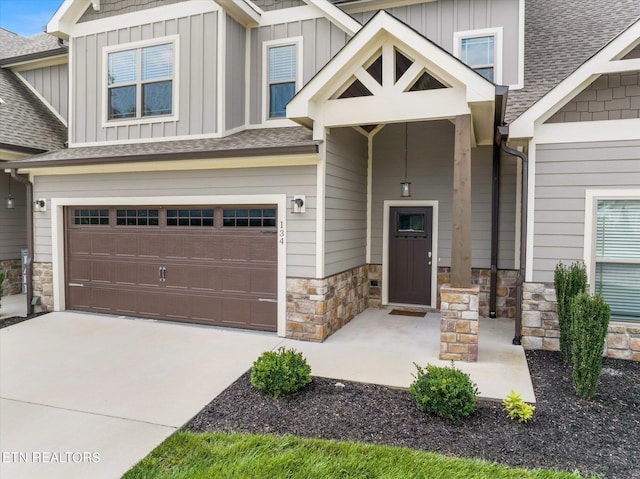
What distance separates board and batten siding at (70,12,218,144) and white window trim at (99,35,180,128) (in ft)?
0.08

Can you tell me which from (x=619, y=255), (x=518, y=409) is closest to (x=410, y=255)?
(x=619, y=255)

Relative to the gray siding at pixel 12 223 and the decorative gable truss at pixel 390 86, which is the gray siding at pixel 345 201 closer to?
the decorative gable truss at pixel 390 86

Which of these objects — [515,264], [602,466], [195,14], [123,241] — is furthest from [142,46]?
[602,466]

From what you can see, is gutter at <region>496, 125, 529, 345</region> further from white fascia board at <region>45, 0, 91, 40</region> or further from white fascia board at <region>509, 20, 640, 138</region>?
white fascia board at <region>45, 0, 91, 40</region>

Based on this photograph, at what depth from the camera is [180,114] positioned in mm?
7750

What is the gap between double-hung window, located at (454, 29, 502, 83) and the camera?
7777 millimetres

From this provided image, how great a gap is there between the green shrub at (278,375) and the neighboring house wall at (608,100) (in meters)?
4.96

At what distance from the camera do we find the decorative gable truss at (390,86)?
17.7 ft

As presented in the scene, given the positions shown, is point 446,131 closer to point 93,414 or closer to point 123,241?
point 123,241

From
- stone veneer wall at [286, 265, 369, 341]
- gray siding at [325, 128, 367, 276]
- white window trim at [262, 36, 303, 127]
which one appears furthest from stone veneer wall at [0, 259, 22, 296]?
gray siding at [325, 128, 367, 276]

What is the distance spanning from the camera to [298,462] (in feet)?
10.7

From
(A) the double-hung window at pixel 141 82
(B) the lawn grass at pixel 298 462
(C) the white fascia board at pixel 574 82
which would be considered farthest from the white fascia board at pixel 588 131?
(A) the double-hung window at pixel 141 82

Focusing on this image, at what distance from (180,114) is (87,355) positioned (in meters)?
4.43

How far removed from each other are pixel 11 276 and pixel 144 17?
6.75 metres
